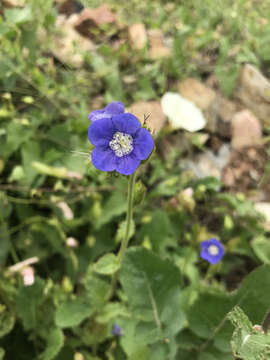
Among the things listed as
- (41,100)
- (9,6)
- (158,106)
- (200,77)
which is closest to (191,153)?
(158,106)

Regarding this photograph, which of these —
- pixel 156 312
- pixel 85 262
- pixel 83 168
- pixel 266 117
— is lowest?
pixel 85 262

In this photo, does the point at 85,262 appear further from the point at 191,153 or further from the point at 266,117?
the point at 266,117

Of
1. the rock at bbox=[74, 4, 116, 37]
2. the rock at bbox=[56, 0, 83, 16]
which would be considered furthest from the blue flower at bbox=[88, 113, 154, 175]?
the rock at bbox=[56, 0, 83, 16]

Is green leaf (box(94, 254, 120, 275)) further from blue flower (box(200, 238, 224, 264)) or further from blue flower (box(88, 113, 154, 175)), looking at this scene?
blue flower (box(200, 238, 224, 264))

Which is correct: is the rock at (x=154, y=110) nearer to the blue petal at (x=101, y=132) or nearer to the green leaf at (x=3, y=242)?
the green leaf at (x=3, y=242)

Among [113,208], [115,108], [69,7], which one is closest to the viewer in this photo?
[115,108]

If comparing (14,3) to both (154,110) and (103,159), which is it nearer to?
(154,110)

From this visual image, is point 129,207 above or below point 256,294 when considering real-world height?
above

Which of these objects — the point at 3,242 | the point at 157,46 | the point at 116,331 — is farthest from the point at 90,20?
the point at 116,331
